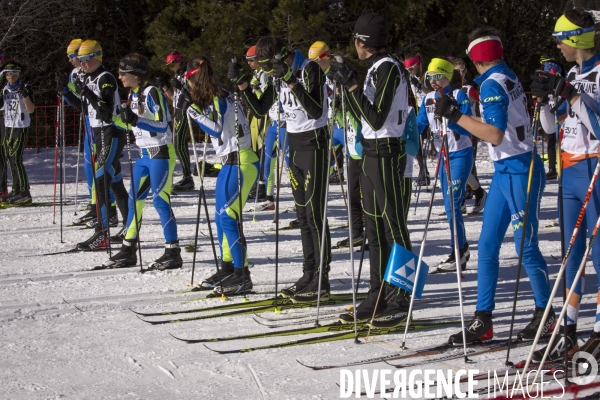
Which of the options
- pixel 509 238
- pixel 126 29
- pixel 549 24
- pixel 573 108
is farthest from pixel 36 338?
pixel 549 24

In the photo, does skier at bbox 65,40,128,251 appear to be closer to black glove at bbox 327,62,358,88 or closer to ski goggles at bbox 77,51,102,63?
ski goggles at bbox 77,51,102,63

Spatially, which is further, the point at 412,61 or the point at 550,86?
the point at 412,61

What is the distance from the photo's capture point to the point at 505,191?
5121 mm

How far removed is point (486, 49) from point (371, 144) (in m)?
1.09

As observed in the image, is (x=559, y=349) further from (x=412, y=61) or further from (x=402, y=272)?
(x=412, y=61)

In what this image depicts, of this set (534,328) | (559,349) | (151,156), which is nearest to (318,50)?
(151,156)

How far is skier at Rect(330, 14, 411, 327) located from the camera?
543cm

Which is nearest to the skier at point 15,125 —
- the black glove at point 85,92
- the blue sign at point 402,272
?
the black glove at point 85,92

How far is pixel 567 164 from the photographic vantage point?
4.96 meters

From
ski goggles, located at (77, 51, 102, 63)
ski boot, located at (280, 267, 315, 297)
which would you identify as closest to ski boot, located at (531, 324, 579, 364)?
ski boot, located at (280, 267, 315, 297)

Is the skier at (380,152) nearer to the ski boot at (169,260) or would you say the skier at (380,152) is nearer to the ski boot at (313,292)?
the ski boot at (313,292)

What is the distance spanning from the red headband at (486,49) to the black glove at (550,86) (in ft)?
1.94

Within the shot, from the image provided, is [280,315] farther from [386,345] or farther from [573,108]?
[573,108]

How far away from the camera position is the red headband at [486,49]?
5.04 meters
